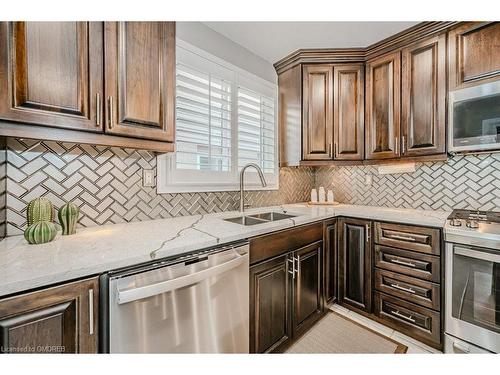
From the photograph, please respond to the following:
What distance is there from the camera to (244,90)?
2266 millimetres

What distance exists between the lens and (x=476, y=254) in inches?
56.6

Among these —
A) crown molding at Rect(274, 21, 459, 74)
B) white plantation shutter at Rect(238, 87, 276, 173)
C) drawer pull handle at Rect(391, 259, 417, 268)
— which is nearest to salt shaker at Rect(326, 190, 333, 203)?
white plantation shutter at Rect(238, 87, 276, 173)

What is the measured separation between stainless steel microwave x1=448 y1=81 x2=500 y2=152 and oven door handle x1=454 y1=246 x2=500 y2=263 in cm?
75

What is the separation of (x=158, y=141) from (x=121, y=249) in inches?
26.6

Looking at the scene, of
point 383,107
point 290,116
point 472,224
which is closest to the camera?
point 472,224

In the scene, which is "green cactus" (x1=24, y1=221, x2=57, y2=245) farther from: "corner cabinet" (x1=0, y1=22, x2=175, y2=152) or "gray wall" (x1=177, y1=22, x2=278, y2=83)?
"gray wall" (x1=177, y1=22, x2=278, y2=83)

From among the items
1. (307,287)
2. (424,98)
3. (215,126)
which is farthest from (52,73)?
(424,98)

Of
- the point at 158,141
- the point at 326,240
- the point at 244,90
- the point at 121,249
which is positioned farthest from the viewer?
the point at 244,90

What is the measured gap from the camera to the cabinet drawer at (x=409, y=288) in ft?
5.46

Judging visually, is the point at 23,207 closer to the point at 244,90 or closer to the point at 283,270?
the point at 283,270

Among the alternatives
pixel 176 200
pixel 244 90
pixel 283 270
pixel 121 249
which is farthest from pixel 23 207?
pixel 244 90

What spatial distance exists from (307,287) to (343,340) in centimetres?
48

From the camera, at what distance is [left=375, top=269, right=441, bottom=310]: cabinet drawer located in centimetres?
166

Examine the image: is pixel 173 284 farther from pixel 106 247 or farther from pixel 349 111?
pixel 349 111
